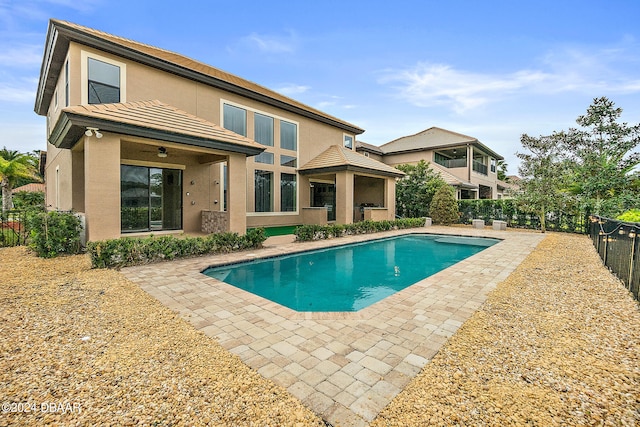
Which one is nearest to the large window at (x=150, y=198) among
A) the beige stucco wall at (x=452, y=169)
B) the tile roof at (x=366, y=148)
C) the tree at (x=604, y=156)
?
the tile roof at (x=366, y=148)

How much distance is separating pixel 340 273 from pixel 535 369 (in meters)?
6.10

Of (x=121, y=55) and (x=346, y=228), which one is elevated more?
(x=121, y=55)

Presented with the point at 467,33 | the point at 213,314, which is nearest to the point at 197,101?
the point at 213,314

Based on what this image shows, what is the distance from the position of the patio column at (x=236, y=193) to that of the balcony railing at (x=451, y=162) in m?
22.9

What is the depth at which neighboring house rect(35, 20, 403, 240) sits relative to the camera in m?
8.01

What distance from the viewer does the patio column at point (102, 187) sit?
7617mm

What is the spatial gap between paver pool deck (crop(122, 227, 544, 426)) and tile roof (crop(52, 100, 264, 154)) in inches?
158

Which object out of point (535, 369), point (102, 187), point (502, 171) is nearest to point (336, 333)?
point (535, 369)

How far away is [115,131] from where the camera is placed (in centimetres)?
791

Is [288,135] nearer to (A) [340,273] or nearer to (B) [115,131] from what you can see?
(B) [115,131]

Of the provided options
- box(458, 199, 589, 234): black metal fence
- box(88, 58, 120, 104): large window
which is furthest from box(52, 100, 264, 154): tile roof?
box(458, 199, 589, 234): black metal fence

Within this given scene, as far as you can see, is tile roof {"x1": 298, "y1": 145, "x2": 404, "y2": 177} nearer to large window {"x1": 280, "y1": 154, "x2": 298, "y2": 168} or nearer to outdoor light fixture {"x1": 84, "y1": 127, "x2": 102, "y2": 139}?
large window {"x1": 280, "y1": 154, "x2": 298, "y2": 168}

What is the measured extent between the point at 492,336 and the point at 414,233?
1306 cm

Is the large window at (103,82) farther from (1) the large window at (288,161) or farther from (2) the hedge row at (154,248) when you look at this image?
(1) the large window at (288,161)
